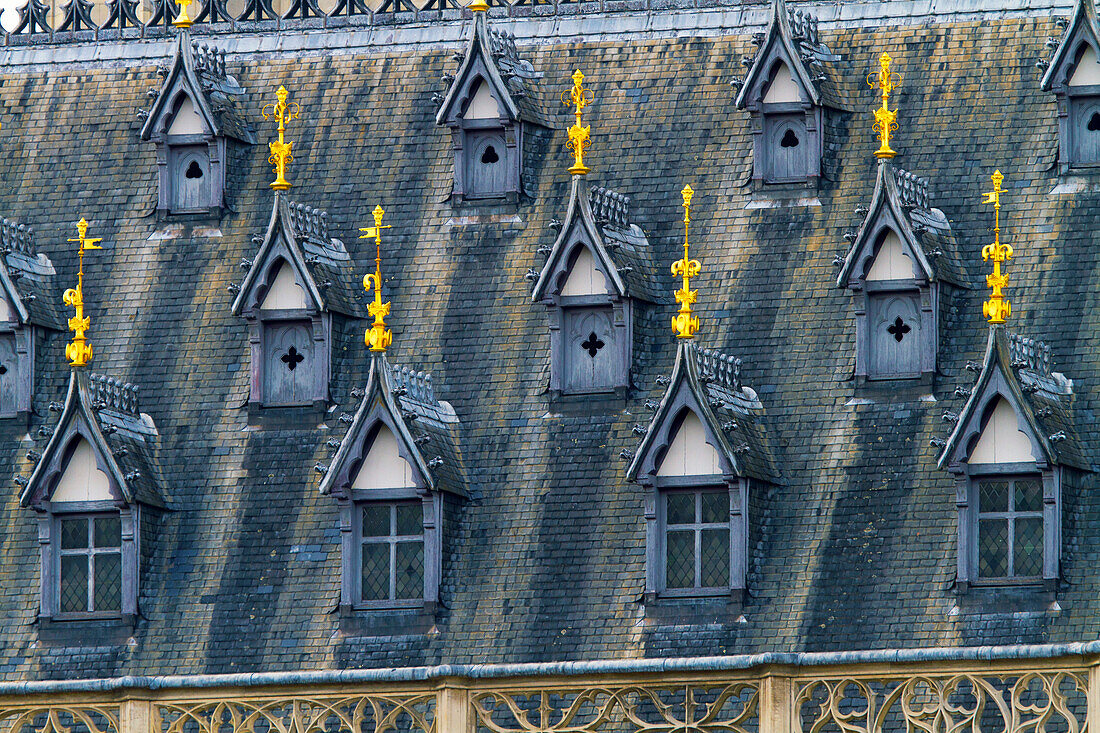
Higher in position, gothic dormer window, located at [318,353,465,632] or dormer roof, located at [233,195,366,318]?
dormer roof, located at [233,195,366,318]

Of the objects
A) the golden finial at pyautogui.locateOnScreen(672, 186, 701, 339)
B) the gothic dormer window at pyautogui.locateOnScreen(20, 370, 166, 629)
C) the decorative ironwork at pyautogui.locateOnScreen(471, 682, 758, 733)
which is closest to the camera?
the decorative ironwork at pyautogui.locateOnScreen(471, 682, 758, 733)

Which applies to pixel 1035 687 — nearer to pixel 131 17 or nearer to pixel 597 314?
pixel 597 314

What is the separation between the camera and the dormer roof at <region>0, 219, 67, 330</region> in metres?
55.8

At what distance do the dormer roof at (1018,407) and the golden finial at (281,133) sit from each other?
40.1 feet

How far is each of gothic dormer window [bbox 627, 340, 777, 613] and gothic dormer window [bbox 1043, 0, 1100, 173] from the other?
6.97 m

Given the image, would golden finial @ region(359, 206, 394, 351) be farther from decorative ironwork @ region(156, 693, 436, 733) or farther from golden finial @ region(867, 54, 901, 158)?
decorative ironwork @ region(156, 693, 436, 733)

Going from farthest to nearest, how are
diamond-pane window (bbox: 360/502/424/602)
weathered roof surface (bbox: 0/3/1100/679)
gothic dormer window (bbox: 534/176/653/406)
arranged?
gothic dormer window (bbox: 534/176/653/406), diamond-pane window (bbox: 360/502/424/602), weathered roof surface (bbox: 0/3/1100/679)

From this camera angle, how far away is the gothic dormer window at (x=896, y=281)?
5200 cm

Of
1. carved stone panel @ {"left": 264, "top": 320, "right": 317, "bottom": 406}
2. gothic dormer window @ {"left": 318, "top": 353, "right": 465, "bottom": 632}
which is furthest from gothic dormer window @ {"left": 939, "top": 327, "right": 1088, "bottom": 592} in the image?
carved stone panel @ {"left": 264, "top": 320, "right": 317, "bottom": 406}

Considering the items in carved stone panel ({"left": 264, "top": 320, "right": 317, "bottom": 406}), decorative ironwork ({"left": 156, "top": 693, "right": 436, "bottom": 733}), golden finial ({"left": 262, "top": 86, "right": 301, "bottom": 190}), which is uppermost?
golden finial ({"left": 262, "top": 86, "right": 301, "bottom": 190})

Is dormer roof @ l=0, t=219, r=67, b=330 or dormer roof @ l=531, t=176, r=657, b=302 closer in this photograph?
dormer roof @ l=531, t=176, r=657, b=302

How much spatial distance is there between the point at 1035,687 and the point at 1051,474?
134 inches

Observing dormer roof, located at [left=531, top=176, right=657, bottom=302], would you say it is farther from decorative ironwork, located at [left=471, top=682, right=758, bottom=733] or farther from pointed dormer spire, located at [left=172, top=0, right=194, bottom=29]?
pointed dormer spire, located at [left=172, top=0, right=194, bottom=29]

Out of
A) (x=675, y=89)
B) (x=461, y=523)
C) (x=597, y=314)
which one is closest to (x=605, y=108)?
(x=675, y=89)
